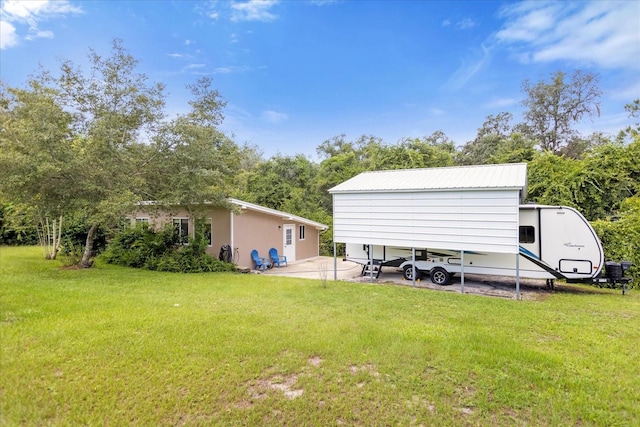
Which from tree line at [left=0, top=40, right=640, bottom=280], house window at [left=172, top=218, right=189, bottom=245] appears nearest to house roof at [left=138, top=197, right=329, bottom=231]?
tree line at [left=0, top=40, right=640, bottom=280]

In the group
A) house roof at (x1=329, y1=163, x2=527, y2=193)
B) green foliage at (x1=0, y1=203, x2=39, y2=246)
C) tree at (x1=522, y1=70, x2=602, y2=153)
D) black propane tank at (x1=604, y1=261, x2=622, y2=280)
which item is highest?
tree at (x1=522, y1=70, x2=602, y2=153)

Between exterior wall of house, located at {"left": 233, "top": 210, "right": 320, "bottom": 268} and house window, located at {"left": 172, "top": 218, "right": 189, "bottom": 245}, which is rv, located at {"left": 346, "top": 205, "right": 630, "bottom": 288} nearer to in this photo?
exterior wall of house, located at {"left": 233, "top": 210, "right": 320, "bottom": 268}

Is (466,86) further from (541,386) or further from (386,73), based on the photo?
(541,386)

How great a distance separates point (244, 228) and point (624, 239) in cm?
1275

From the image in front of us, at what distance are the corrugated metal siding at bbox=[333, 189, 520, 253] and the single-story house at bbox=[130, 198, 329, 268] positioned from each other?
4.32 meters

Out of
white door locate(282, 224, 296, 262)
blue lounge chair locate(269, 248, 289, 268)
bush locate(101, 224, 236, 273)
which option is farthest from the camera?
white door locate(282, 224, 296, 262)

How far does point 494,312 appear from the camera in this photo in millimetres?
6617

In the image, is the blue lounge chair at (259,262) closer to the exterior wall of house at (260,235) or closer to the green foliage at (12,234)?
the exterior wall of house at (260,235)

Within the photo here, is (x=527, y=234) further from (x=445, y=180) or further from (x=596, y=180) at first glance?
(x=596, y=180)

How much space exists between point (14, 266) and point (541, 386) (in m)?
15.3

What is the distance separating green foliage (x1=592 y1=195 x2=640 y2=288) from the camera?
30.8 ft

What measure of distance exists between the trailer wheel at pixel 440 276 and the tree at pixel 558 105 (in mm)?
17569

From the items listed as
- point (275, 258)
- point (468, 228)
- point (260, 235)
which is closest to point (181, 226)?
point (260, 235)

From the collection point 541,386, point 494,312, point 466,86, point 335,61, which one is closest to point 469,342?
point 541,386
